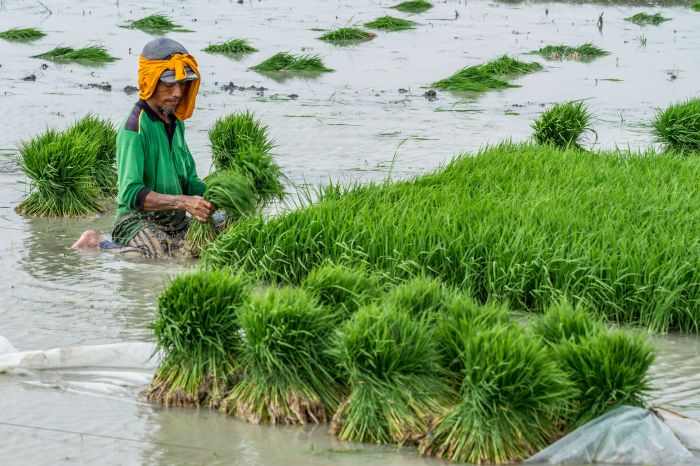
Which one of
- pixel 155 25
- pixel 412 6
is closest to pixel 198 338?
pixel 155 25

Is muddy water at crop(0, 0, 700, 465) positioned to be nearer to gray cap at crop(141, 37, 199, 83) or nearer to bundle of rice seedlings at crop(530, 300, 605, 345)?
bundle of rice seedlings at crop(530, 300, 605, 345)

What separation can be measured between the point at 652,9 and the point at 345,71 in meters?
10.3

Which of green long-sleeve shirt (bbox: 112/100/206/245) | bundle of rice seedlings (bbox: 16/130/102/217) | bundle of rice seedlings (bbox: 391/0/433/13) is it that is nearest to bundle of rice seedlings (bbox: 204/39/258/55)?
bundle of rice seedlings (bbox: 391/0/433/13)

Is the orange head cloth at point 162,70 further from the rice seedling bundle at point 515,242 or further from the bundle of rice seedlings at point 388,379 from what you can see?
the bundle of rice seedlings at point 388,379

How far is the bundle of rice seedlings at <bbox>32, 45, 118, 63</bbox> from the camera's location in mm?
15484

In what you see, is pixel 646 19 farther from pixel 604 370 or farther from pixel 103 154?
pixel 604 370

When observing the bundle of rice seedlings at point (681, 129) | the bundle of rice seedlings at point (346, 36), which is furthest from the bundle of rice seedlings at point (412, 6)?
the bundle of rice seedlings at point (681, 129)

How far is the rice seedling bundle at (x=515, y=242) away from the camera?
5.55 meters

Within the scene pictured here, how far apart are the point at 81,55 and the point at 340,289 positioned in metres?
11.7

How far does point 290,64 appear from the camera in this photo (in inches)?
598

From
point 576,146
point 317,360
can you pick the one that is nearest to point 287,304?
point 317,360

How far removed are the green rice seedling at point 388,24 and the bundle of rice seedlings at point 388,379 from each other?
16160 mm

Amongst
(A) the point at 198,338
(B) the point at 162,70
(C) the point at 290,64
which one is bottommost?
(C) the point at 290,64

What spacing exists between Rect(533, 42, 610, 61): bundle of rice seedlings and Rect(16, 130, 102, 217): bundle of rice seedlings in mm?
10290
